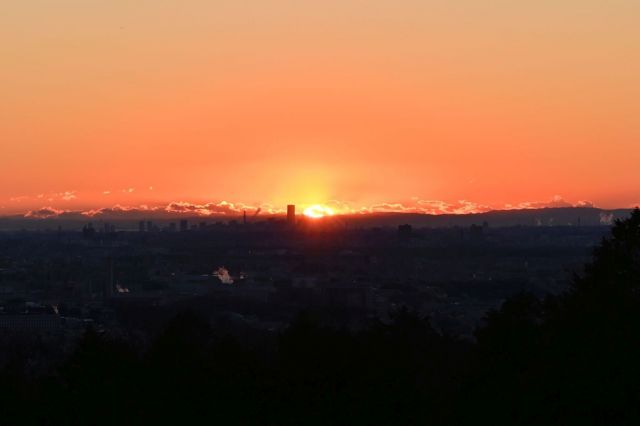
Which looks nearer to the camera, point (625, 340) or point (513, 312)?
point (625, 340)

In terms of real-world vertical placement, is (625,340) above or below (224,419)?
above

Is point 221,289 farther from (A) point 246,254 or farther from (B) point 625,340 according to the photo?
(B) point 625,340

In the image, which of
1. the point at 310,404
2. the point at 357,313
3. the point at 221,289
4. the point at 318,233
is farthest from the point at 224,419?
the point at 318,233

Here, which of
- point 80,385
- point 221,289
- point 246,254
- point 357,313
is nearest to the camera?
point 80,385

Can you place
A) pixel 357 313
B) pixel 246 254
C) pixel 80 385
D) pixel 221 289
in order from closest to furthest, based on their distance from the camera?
pixel 80 385 → pixel 357 313 → pixel 221 289 → pixel 246 254

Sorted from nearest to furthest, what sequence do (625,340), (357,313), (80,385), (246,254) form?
(625,340) < (80,385) < (357,313) < (246,254)

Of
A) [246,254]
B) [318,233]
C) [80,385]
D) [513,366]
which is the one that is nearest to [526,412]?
[513,366]
